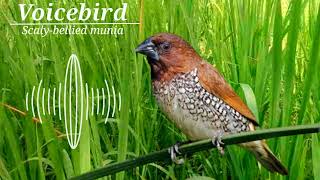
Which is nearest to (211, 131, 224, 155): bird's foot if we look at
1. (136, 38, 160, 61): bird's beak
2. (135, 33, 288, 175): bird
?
(135, 33, 288, 175): bird

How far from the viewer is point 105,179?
2.68 ft

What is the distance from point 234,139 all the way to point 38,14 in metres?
0.38

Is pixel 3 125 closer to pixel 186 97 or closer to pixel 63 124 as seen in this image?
pixel 63 124

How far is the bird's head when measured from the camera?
822 mm

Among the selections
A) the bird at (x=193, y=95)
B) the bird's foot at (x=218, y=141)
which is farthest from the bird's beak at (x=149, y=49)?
the bird's foot at (x=218, y=141)

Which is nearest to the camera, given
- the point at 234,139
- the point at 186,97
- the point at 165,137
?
the point at 234,139

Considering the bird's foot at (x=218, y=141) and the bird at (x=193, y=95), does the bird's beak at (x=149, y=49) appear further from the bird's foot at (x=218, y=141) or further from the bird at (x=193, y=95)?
the bird's foot at (x=218, y=141)

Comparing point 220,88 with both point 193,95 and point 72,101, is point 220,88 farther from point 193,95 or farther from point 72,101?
point 72,101

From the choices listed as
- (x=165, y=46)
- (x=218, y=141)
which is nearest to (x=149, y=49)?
(x=165, y=46)

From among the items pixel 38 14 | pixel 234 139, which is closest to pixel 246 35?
pixel 38 14

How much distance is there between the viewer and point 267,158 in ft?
2.75

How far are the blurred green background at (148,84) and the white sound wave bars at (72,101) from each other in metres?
0.01

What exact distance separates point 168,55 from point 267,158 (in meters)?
0.17

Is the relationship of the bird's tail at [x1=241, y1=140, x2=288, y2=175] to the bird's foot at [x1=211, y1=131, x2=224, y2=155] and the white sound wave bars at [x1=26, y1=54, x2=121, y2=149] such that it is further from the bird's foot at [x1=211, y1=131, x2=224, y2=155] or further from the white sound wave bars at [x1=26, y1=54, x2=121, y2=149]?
the white sound wave bars at [x1=26, y1=54, x2=121, y2=149]
